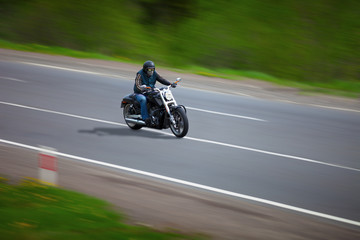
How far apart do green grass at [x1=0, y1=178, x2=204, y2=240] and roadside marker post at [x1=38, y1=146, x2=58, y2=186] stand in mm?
133

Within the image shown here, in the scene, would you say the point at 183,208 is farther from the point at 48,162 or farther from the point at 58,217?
the point at 48,162

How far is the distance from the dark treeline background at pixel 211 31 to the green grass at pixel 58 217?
66.9ft

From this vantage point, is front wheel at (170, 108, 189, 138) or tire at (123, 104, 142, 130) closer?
front wheel at (170, 108, 189, 138)

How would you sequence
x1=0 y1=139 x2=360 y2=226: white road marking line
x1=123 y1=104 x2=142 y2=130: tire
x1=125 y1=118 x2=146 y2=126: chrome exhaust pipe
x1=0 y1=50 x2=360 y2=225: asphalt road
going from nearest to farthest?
x1=0 y1=139 x2=360 y2=226: white road marking line < x1=0 y1=50 x2=360 y2=225: asphalt road < x1=125 y1=118 x2=146 y2=126: chrome exhaust pipe < x1=123 y1=104 x2=142 y2=130: tire

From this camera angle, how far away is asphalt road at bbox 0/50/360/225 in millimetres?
8242

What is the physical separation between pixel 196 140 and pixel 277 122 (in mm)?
3592

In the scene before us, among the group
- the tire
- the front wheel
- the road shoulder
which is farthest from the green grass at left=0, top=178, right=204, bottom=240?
the tire

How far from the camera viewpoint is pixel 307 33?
28422mm

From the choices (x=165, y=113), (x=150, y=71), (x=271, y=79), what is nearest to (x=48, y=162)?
(x=165, y=113)

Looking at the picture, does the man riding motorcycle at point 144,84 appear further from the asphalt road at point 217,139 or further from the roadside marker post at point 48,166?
the roadside marker post at point 48,166

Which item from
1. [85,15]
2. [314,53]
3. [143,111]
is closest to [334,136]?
[143,111]

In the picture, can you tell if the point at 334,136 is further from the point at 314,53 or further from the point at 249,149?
the point at 314,53

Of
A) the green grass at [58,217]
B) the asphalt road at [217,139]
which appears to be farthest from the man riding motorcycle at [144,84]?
the green grass at [58,217]

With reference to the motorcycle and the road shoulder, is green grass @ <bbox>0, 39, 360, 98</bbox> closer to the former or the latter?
the motorcycle
